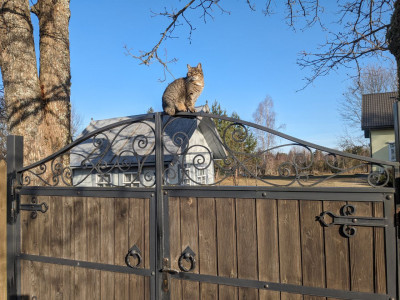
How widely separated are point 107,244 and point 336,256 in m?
1.90

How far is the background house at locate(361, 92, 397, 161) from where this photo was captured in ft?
52.3

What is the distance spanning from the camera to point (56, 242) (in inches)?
110

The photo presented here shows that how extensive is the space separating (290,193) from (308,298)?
28.6 inches

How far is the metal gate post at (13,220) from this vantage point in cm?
294

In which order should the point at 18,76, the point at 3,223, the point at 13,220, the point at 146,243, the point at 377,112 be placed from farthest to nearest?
the point at 377,112 < the point at 18,76 < the point at 3,223 < the point at 13,220 < the point at 146,243

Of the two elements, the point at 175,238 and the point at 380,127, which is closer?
the point at 175,238

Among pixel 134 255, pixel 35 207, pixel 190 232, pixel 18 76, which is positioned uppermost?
pixel 18 76

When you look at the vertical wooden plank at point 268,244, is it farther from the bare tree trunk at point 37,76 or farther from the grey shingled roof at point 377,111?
the grey shingled roof at point 377,111

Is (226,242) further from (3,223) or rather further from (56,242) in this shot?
(3,223)

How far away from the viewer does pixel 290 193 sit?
2.01 m

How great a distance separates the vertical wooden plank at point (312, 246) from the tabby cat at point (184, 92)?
1230 millimetres

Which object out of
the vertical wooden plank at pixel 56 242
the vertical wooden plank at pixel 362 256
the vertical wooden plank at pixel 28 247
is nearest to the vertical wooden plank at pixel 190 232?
the vertical wooden plank at pixel 362 256

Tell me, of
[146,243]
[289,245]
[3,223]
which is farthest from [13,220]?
[289,245]

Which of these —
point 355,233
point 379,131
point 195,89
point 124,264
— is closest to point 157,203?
point 124,264
